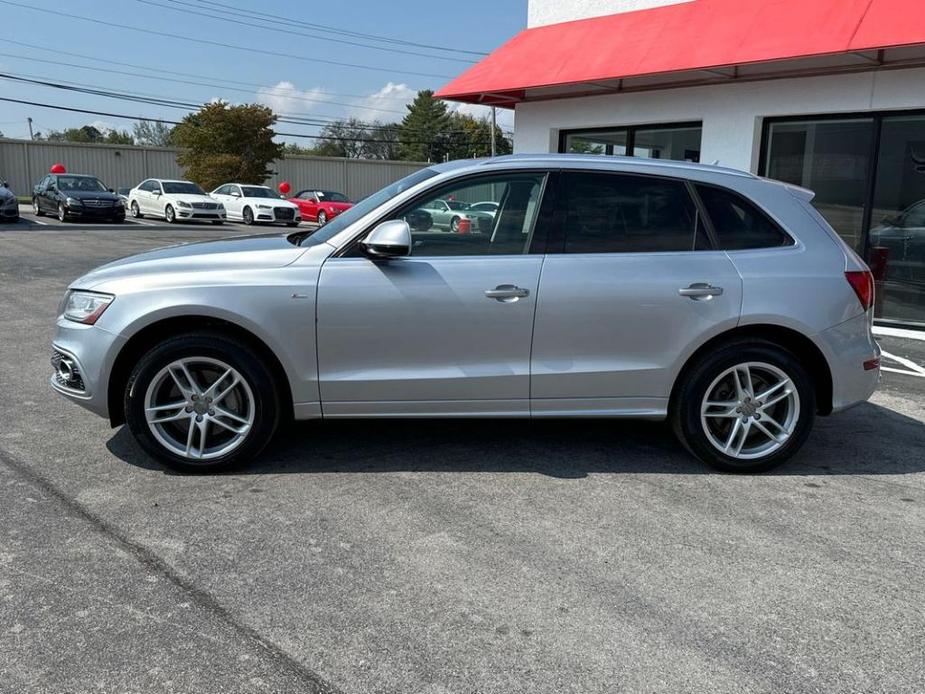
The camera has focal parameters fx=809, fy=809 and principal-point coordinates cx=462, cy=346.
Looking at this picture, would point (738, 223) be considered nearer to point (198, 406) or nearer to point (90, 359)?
point (198, 406)

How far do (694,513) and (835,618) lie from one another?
1.07 meters

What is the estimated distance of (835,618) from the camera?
3211 millimetres

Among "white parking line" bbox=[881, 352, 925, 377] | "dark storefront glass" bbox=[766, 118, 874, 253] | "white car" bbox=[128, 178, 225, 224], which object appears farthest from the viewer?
"white car" bbox=[128, 178, 225, 224]

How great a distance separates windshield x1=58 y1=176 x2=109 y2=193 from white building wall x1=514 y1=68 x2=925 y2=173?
18.0m

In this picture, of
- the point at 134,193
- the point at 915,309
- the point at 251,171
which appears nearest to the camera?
the point at 915,309

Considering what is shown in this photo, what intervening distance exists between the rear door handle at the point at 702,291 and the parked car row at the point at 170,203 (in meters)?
20.7

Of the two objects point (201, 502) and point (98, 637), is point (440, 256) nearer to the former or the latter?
point (201, 502)

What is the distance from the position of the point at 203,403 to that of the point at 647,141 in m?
9.16

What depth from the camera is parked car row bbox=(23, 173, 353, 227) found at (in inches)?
987

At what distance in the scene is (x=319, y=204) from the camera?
3206cm

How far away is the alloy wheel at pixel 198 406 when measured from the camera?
4496mm

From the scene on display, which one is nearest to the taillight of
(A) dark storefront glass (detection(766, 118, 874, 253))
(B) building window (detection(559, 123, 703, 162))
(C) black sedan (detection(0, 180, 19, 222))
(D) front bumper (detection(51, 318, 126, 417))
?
(D) front bumper (detection(51, 318, 126, 417))

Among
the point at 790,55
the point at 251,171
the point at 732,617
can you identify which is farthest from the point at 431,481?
the point at 251,171

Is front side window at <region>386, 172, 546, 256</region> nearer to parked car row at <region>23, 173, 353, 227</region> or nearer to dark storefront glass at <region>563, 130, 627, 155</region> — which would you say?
dark storefront glass at <region>563, 130, 627, 155</region>
